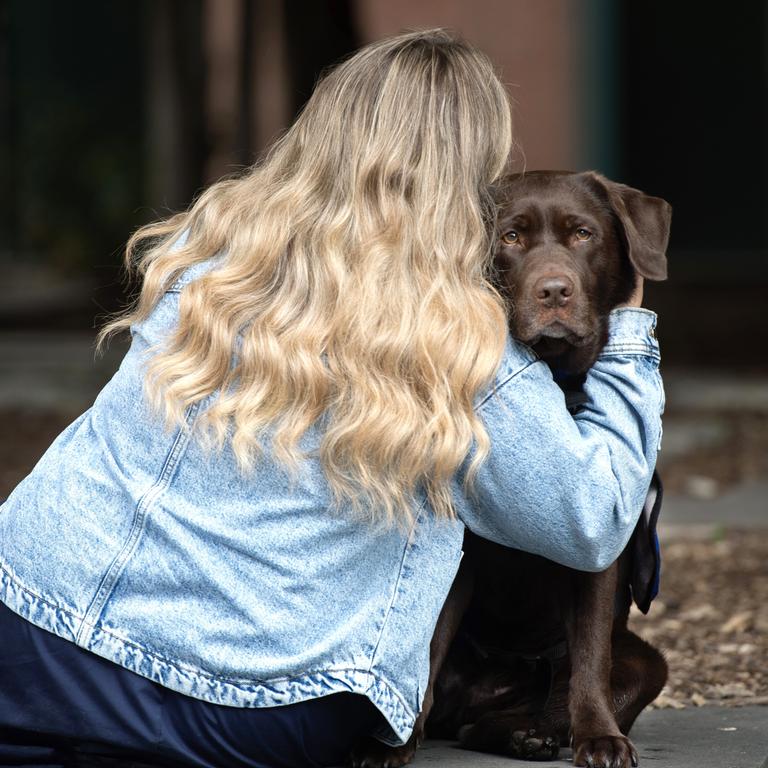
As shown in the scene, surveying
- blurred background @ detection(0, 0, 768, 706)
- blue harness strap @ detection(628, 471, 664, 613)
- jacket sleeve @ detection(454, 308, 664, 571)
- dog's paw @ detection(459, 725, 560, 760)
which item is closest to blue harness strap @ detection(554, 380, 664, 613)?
blue harness strap @ detection(628, 471, 664, 613)

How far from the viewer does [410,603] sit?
268cm

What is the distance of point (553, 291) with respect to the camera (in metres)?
3.07

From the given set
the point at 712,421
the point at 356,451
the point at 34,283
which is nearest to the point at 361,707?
the point at 356,451

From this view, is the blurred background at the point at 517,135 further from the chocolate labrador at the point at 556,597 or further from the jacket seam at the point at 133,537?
the jacket seam at the point at 133,537

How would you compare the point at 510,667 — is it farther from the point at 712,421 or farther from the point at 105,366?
the point at 105,366

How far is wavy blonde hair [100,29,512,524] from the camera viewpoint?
256cm

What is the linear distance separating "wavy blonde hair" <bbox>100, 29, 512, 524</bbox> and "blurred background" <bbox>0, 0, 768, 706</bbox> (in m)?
2.34

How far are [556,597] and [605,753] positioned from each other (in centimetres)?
42

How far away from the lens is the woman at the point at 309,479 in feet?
8.48

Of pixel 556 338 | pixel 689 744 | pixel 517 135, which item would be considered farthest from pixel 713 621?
pixel 517 135

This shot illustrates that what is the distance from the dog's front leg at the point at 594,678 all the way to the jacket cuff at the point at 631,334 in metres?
0.46

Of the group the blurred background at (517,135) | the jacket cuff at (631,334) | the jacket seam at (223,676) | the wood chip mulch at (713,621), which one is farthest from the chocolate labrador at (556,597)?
the blurred background at (517,135)

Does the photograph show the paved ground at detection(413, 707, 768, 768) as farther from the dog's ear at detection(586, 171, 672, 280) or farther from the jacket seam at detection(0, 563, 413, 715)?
the dog's ear at detection(586, 171, 672, 280)

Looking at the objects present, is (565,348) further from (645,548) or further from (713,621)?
(713,621)
